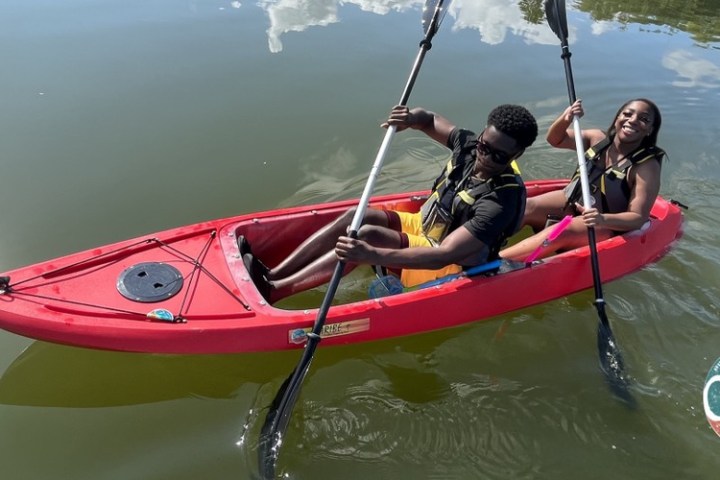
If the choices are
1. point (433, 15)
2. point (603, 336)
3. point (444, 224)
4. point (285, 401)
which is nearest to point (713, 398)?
point (603, 336)

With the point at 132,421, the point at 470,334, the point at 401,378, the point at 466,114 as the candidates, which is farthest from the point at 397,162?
the point at 132,421

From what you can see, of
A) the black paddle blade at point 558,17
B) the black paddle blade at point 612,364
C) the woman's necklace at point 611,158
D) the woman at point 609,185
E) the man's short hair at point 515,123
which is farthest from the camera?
the black paddle blade at point 558,17

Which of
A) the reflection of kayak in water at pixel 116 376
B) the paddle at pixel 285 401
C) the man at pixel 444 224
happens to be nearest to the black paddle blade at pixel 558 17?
the man at pixel 444 224

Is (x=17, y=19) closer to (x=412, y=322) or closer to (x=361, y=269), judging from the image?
(x=361, y=269)

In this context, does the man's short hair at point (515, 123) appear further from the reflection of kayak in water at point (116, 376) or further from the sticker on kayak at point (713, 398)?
the reflection of kayak in water at point (116, 376)

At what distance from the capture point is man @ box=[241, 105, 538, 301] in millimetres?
3303

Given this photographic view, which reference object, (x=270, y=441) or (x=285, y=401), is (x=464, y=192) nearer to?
(x=285, y=401)

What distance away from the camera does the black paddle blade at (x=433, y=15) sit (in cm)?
460

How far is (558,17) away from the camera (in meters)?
5.36

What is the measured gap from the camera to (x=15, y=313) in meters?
3.14

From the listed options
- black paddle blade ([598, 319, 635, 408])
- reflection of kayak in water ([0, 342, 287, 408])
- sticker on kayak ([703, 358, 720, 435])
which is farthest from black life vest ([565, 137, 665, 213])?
reflection of kayak in water ([0, 342, 287, 408])

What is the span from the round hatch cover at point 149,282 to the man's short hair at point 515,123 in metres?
2.07

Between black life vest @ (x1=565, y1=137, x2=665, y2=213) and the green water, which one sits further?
black life vest @ (x1=565, y1=137, x2=665, y2=213)

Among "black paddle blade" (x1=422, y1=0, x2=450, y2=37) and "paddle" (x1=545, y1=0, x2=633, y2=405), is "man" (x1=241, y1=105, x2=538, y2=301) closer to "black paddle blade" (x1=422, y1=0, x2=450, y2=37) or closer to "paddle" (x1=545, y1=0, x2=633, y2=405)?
"paddle" (x1=545, y1=0, x2=633, y2=405)
